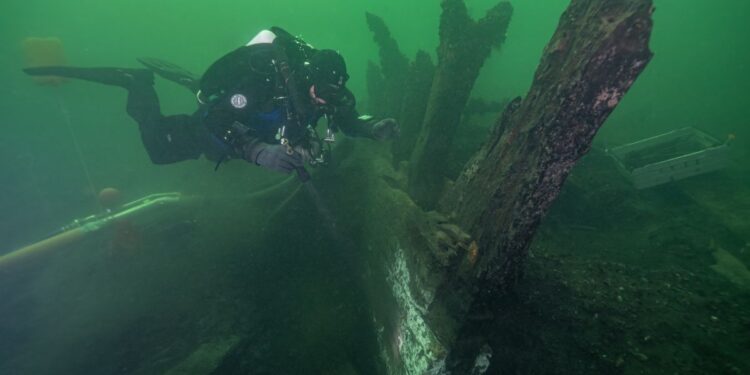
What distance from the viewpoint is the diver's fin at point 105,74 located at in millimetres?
6477

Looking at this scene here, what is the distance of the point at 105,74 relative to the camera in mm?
6473

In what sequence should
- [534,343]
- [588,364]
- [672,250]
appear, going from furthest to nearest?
1. [672,250]
2. [534,343]
3. [588,364]

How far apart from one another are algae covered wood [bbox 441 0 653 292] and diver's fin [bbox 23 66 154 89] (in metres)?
7.11

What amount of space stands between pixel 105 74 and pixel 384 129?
606 cm

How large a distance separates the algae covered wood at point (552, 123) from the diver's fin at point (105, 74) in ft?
23.3

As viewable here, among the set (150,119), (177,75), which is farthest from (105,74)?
(177,75)

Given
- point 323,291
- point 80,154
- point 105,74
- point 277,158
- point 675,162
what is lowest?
point 323,291

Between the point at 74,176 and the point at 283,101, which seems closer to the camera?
the point at 283,101

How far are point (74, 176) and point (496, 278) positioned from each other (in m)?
23.3

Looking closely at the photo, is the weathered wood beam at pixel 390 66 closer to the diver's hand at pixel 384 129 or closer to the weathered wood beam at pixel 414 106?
the weathered wood beam at pixel 414 106

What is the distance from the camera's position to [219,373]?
338 cm

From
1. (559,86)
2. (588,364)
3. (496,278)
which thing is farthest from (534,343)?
(559,86)

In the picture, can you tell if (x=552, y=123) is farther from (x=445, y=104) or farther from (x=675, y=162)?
(x=675, y=162)

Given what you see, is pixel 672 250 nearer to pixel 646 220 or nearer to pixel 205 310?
pixel 646 220
